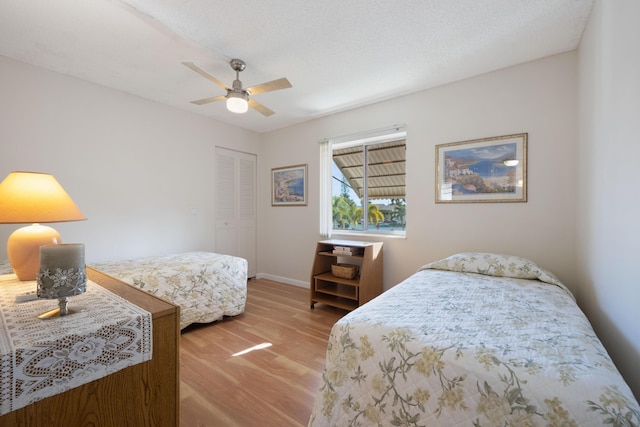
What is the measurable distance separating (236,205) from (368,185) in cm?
209

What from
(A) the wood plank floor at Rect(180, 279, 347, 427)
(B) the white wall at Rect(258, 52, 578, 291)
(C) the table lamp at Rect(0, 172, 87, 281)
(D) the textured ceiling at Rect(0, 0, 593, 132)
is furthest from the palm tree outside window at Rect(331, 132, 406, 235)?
(C) the table lamp at Rect(0, 172, 87, 281)

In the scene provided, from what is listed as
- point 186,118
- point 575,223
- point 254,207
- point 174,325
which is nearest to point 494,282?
point 575,223

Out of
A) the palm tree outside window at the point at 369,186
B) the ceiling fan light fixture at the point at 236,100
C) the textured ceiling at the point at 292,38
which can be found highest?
the textured ceiling at the point at 292,38

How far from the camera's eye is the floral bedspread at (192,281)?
2400 mm

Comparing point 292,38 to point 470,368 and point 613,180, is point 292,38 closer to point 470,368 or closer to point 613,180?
point 613,180

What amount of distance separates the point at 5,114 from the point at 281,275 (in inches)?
135

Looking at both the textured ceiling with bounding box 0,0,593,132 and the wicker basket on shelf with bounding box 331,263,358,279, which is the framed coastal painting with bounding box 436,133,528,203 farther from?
the wicker basket on shelf with bounding box 331,263,358,279

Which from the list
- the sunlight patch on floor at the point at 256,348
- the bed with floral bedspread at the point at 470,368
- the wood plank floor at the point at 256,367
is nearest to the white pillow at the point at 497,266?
the bed with floral bedspread at the point at 470,368

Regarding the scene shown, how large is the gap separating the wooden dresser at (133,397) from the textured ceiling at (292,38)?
6.32ft

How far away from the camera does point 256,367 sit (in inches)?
79.0

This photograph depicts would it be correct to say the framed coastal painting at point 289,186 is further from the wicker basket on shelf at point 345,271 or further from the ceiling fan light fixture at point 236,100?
the ceiling fan light fixture at point 236,100

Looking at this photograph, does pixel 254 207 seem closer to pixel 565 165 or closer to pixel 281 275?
pixel 281 275

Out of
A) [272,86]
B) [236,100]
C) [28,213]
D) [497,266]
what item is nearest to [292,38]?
[272,86]

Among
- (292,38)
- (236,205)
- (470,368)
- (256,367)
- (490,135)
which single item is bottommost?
(256,367)
